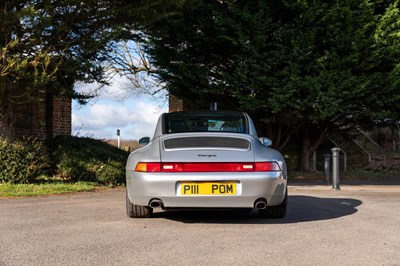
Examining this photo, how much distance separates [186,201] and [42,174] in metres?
7.45

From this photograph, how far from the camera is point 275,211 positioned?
240 inches

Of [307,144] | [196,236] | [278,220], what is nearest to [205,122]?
[278,220]

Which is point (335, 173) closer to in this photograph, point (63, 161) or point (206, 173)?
point (63, 161)

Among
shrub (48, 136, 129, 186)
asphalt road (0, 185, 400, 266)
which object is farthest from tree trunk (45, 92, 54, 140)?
asphalt road (0, 185, 400, 266)

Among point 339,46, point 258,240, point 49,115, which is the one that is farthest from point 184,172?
point 49,115

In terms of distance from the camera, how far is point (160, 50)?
1484cm

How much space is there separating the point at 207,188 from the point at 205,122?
1460 millimetres

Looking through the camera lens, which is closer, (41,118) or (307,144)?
(41,118)

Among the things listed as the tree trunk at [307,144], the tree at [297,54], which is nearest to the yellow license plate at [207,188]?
the tree at [297,54]

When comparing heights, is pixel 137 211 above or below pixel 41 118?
below

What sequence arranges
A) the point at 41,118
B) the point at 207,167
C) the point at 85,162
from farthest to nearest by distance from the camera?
the point at 41,118 < the point at 85,162 < the point at 207,167

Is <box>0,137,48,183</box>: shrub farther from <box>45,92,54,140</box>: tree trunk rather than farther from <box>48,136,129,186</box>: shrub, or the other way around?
<box>45,92,54,140</box>: tree trunk

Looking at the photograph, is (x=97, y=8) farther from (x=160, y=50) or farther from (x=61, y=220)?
(x=61, y=220)

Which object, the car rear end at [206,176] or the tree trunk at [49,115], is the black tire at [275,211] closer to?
the car rear end at [206,176]
